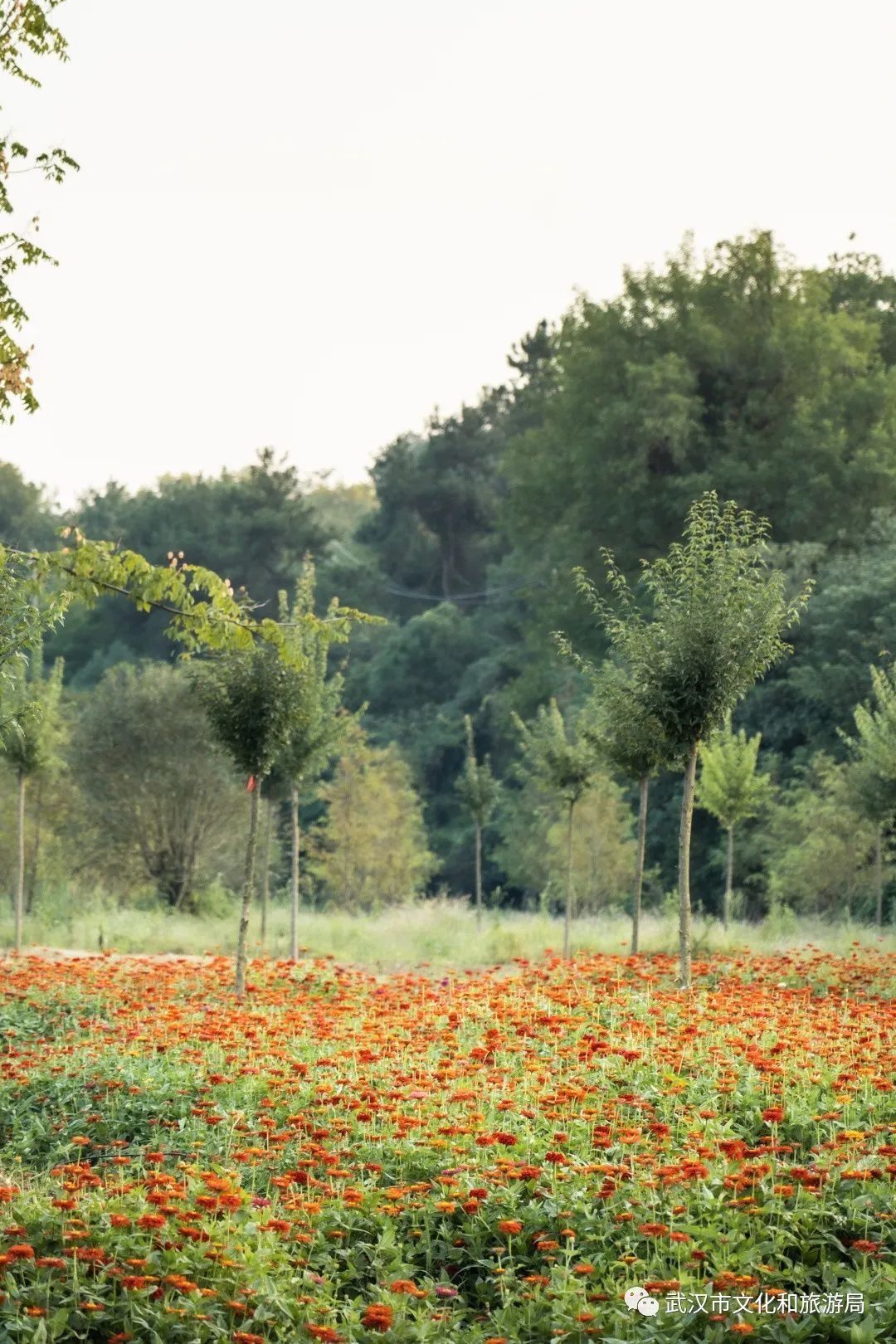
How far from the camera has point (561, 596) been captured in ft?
125

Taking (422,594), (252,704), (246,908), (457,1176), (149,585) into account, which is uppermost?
(422,594)

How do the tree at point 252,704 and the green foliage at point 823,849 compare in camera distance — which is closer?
the tree at point 252,704

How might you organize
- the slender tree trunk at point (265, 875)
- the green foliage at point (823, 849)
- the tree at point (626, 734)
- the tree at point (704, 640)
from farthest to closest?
the green foliage at point (823, 849), the slender tree trunk at point (265, 875), the tree at point (626, 734), the tree at point (704, 640)

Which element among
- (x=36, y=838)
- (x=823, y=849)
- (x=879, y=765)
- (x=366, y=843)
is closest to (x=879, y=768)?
(x=879, y=765)

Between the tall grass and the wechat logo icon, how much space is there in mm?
12549

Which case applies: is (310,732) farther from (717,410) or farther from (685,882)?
(717,410)

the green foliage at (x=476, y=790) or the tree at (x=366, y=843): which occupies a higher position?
the green foliage at (x=476, y=790)

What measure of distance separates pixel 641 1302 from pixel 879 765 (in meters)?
16.1

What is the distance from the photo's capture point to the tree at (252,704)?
15156mm

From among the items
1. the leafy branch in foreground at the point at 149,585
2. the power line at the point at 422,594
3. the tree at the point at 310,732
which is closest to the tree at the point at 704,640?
the tree at the point at 310,732

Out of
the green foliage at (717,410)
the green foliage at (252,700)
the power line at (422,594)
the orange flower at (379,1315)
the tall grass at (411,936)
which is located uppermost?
the green foliage at (717,410)

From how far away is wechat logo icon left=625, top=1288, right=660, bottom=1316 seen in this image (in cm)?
587

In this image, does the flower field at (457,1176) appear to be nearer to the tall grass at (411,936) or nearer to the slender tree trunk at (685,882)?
the slender tree trunk at (685,882)

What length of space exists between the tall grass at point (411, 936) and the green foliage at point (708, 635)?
15.1ft
